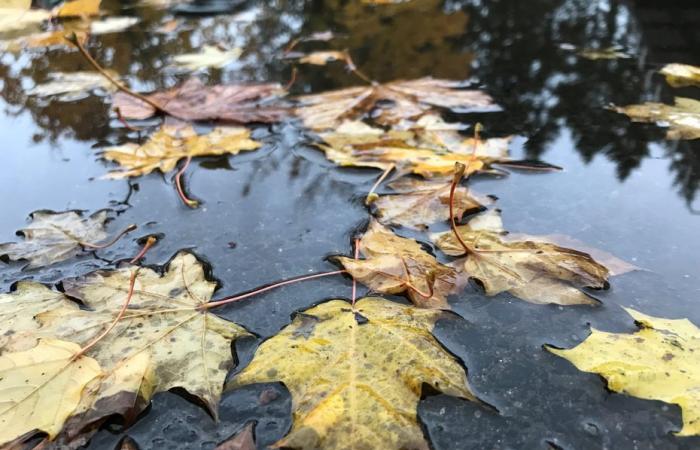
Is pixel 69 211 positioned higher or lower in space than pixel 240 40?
lower

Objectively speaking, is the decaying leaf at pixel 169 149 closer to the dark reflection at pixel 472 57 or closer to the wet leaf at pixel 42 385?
the dark reflection at pixel 472 57

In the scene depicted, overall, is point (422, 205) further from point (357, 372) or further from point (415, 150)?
point (357, 372)

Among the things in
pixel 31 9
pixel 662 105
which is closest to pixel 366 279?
pixel 662 105

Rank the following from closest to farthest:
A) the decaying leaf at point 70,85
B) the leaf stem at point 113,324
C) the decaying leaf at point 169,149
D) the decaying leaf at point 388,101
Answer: the leaf stem at point 113,324, the decaying leaf at point 169,149, the decaying leaf at point 388,101, the decaying leaf at point 70,85

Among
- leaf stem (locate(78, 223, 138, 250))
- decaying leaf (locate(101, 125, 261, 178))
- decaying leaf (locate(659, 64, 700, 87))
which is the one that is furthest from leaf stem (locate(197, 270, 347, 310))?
decaying leaf (locate(659, 64, 700, 87))

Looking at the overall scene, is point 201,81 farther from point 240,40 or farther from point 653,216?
point 653,216

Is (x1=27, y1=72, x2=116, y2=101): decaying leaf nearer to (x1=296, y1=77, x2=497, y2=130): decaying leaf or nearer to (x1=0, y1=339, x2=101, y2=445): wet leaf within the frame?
(x1=296, y1=77, x2=497, y2=130): decaying leaf

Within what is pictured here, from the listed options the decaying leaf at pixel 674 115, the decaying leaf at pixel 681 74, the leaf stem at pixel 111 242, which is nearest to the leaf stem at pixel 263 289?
the leaf stem at pixel 111 242
